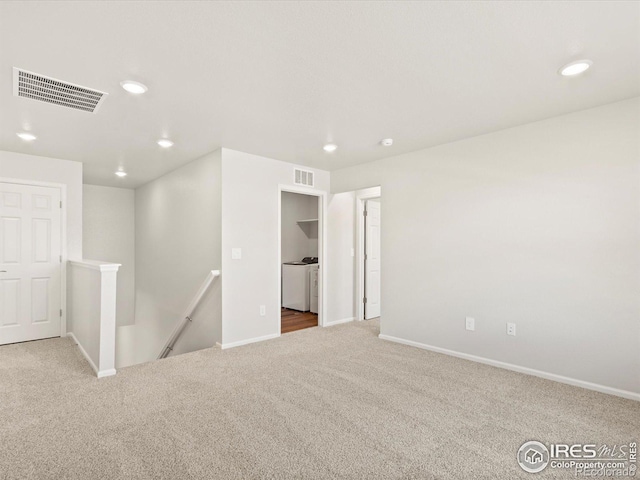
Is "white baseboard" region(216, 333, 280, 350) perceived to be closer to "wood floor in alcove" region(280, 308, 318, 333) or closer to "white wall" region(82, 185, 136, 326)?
"wood floor in alcove" region(280, 308, 318, 333)

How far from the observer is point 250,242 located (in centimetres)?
445

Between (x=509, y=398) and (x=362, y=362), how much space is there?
1.38 meters

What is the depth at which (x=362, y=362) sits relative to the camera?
367cm

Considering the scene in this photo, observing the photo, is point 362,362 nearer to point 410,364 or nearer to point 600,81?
point 410,364

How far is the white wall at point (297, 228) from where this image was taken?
7785 mm

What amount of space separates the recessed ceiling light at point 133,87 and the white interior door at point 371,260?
3901 mm

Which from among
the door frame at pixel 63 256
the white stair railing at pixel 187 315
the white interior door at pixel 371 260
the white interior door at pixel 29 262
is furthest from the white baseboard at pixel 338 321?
the white interior door at pixel 29 262

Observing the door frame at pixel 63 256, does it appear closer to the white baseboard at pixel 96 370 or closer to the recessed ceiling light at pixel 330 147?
the white baseboard at pixel 96 370

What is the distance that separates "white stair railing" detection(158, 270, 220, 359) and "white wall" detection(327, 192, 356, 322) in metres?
1.89

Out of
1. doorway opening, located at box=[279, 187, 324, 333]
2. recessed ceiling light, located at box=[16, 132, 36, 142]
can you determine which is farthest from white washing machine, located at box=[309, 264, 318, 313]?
recessed ceiling light, located at box=[16, 132, 36, 142]

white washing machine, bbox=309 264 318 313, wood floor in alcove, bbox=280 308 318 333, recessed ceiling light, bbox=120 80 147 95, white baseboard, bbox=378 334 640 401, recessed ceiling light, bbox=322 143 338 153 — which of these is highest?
recessed ceiling light, bbox=120 80 147 95

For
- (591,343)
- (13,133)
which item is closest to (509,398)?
(591,343)

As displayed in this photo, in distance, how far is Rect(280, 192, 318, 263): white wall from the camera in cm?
779

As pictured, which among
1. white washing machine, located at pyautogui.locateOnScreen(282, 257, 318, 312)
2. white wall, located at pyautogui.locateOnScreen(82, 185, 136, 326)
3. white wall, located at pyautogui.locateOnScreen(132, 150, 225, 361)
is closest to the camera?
white wall, located at pyautogui.locateOnScreen(132, 150, 225, 361)
